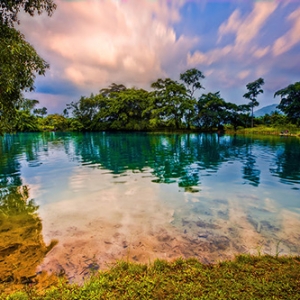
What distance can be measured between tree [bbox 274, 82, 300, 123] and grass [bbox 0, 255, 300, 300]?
53.8 meters

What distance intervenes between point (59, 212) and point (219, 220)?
5235mm

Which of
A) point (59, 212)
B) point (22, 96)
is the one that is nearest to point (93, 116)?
point (22, 96)

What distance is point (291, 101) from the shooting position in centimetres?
4938

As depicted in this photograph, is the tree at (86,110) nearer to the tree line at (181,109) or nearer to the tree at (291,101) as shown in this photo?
the tree line at (181,109)

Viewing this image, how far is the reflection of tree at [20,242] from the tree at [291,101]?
55.1m

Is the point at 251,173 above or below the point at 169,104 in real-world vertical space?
below

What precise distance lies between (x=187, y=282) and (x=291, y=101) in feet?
192

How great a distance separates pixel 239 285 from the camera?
3.08 metres

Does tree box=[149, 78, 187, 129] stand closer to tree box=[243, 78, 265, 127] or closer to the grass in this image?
tree box=[243, 78, 265, 127]

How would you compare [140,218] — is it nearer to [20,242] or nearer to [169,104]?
[20,242]

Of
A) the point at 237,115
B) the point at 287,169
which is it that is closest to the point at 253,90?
the point at 237,115

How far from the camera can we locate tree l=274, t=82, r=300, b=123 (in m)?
46.9

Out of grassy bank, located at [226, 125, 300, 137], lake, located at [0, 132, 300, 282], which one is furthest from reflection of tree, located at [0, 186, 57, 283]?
grassy bank, located at [226, 125, 300, 137]

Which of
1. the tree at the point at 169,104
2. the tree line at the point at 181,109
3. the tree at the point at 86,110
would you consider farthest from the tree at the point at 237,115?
the tree at the point at 86,110
